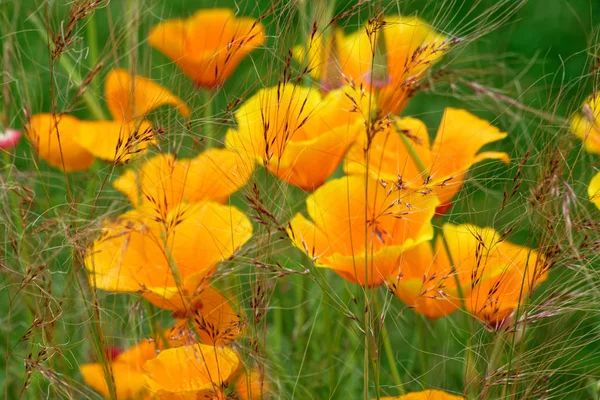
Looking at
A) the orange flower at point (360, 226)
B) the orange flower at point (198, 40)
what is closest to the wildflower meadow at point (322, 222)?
the orange flower at point (360, 226)

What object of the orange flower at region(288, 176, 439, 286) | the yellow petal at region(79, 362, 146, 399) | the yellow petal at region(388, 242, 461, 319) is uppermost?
the orange flower at region(288, 176, 439, 286)

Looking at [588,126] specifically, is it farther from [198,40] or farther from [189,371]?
[198,40]

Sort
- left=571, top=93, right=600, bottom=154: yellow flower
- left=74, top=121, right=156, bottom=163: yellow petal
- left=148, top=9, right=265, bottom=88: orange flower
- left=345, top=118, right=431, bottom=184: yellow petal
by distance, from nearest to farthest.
Answer: 1. left=571, top=93, right=600, bottom=154: yellow flower
2. left=345, top=118, right=431, bottom=184: yellow petal
3. left=74, top=121, right=156, bottom=163: yellow petal
4. left=148, top=9, right=265, bottom=88: orange flower

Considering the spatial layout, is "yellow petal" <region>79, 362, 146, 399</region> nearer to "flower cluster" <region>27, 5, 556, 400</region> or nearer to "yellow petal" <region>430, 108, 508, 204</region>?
"flower cluster" <region>27, 5, 556, 400</region>

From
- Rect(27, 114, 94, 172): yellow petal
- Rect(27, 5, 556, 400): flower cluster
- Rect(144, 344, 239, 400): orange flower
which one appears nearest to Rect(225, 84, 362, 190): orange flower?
Rect(27, 5, 556, 400): flower cluster

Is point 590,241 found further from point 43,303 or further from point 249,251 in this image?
point 43,303

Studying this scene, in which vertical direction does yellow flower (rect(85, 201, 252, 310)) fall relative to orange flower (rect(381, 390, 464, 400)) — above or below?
above

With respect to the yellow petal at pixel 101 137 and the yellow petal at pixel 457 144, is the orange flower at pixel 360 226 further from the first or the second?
the yellow petal at pixel 101 137
